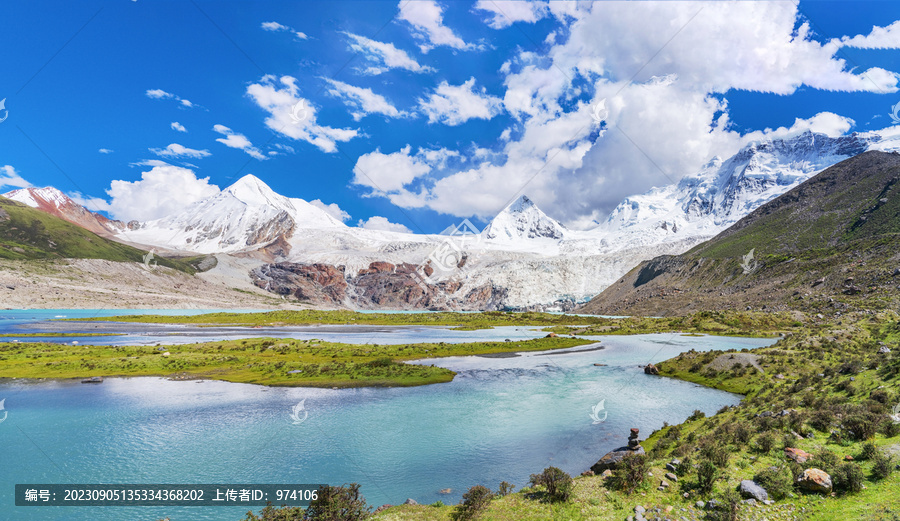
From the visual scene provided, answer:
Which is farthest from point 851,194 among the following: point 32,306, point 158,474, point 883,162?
point 32,306

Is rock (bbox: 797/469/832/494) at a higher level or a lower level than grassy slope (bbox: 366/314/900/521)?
higher

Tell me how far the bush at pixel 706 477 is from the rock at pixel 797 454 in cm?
350

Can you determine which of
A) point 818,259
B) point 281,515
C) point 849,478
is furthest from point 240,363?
point 818,259

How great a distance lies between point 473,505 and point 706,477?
8935mm

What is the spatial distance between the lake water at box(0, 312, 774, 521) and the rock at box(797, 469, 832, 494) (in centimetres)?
985

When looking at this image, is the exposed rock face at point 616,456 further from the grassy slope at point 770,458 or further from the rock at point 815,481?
the rock at point 815,481

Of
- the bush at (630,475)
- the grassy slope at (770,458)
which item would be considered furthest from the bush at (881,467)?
the bush at (630,475)

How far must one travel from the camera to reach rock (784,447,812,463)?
49.5 feet

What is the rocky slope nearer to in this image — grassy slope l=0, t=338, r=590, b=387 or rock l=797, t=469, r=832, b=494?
rock l=797, t=469, r=832, b=494

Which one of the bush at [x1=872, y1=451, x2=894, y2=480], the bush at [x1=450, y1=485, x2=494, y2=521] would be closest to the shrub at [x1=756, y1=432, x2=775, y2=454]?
the bush at [x1=872, y1=451, x2=894, y2=480]

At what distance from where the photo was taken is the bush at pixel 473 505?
14336 mm

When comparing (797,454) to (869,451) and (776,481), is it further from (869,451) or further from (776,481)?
(776,481)

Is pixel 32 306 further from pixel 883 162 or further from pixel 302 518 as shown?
pixel 883 162

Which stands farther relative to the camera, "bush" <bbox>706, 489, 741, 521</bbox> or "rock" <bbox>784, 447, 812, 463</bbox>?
"rock" <bbox>784, 447, 812, 463</bbox>
